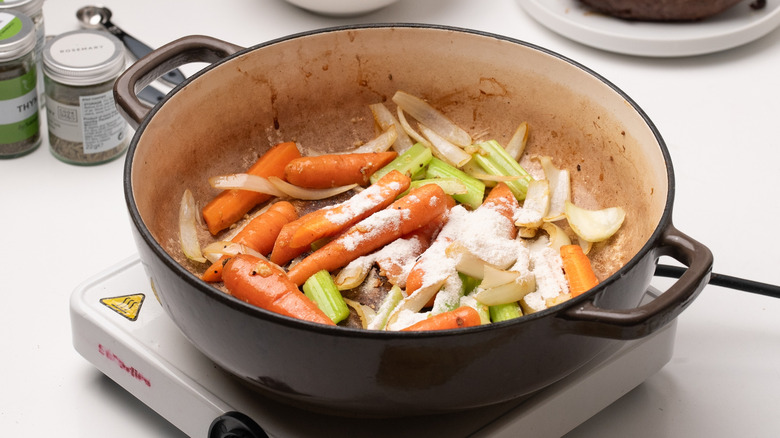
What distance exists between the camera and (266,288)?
1.01 m

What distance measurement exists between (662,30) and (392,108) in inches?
28.9

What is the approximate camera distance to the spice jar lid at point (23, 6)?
1542 mm

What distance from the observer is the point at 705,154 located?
5.26 ft

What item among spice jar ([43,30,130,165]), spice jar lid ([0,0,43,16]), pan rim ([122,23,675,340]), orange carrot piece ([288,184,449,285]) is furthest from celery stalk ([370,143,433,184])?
spice jar lid ([0,0,43,16])

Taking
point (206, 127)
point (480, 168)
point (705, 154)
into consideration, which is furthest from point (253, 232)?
point (705, 154)

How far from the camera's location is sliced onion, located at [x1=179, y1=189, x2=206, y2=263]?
113cm

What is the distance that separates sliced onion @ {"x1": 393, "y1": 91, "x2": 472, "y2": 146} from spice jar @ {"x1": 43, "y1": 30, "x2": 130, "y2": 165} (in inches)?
18.8

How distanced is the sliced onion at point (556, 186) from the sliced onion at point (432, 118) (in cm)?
13

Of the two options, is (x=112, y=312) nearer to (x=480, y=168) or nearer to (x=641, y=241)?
(x=480, y=168)

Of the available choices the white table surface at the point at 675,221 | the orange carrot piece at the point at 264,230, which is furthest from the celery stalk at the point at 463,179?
the white table surface at the point at 675,221

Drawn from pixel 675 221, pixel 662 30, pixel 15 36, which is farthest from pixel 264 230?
pixel 662 30

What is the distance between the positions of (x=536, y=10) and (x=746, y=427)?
40.9 inches

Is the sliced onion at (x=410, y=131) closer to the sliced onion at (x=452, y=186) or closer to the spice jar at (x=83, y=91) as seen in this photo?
the sliced onion at (x=452, y=186)

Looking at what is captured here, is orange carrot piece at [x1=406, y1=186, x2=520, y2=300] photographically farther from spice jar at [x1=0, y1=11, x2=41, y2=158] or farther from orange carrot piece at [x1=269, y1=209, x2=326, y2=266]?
spice jar at [x1=0, y1=11, x2=41, y2=158]
